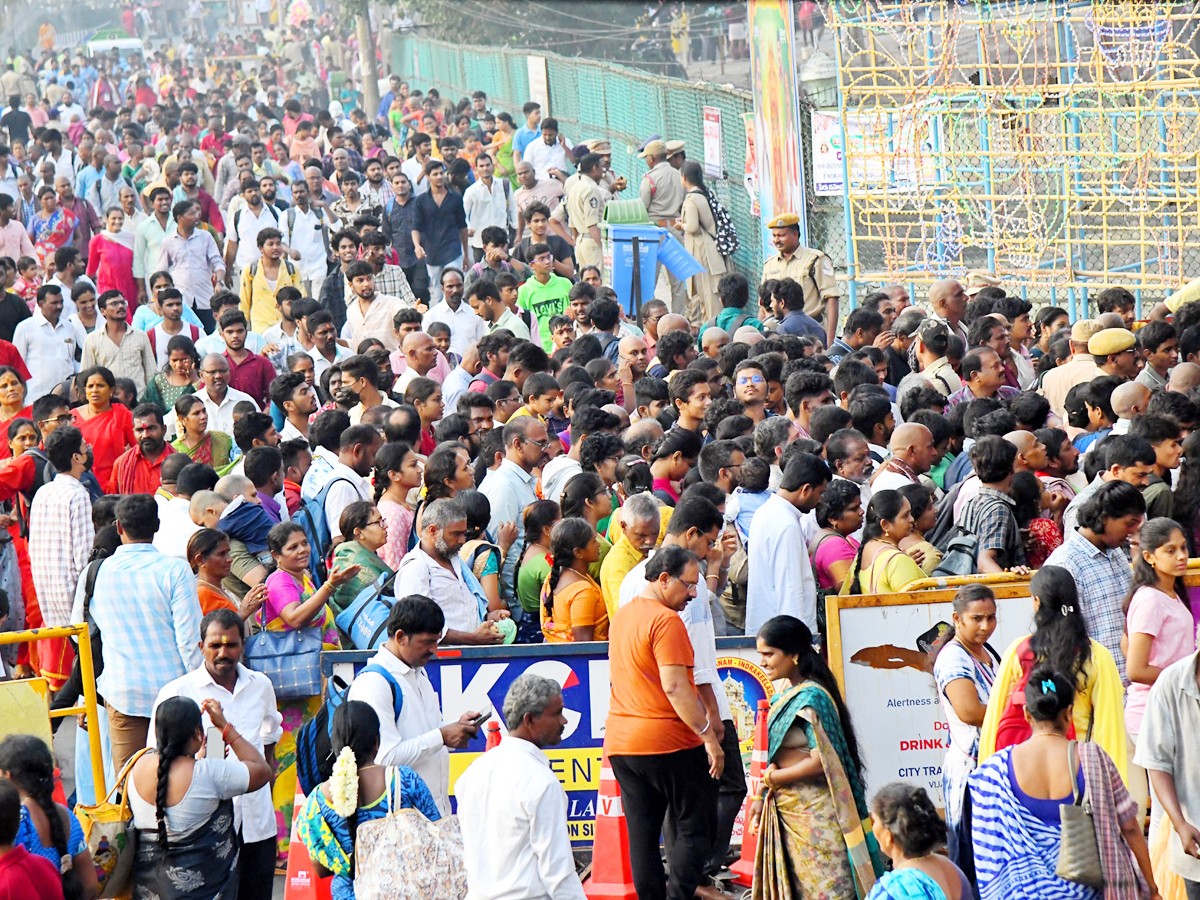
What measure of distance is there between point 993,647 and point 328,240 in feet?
38.6

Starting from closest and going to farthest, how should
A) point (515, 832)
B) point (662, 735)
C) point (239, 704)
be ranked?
point (515, 832) → point (662, 735) → point (239, 704)

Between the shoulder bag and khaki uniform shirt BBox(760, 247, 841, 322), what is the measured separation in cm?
714

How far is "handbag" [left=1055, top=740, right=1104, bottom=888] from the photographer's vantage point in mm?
5395

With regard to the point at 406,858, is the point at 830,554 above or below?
above

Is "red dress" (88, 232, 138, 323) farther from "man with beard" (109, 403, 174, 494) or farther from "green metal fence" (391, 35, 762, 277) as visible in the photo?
"man with beard" (109, 403, 174, 494)

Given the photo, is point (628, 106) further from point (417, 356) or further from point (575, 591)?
point (575, 591)

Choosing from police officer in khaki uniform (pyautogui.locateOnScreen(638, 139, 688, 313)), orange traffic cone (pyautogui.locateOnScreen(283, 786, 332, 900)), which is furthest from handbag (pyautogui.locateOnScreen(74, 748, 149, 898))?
police officer in khaki uniform (pyautogui.locateOnScreen(638, 139, 688, 313))

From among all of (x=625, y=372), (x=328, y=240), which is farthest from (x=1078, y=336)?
(x=328, y=240)

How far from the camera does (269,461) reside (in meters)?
9.34

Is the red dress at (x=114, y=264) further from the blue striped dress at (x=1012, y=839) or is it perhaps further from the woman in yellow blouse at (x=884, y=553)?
the blue striped dress at (x=1012, y=839)

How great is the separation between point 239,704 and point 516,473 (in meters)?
2.61

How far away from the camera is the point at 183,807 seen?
641 centimetres

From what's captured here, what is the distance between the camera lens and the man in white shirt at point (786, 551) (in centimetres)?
793

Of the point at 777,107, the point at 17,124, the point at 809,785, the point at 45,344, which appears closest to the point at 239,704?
the point at 809,785
